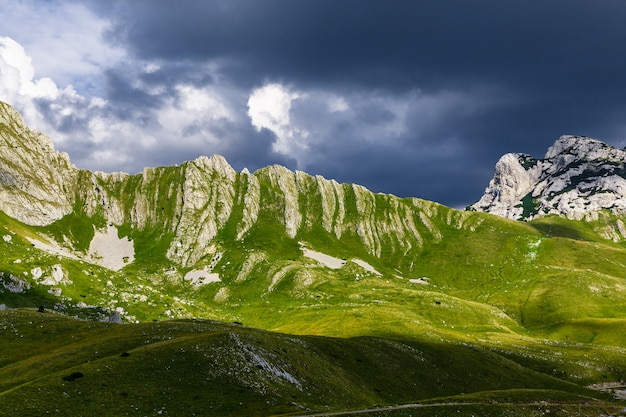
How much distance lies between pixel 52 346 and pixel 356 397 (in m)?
56.2

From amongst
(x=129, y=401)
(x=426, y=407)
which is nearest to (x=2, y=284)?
(x=129, y=401)

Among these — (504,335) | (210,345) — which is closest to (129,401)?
(210,345)

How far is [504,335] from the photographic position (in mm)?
195375

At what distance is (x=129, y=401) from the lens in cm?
4919

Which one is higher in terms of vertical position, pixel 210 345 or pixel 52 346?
pixel 210 345

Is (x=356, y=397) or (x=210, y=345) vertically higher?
(x=210, y=345)

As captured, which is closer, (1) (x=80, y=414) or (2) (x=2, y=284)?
(1) (x=80, y=414)

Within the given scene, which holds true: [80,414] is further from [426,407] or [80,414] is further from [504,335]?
[504,335]

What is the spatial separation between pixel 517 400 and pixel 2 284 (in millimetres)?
191722

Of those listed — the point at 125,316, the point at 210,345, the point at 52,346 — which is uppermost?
the point at 210,345

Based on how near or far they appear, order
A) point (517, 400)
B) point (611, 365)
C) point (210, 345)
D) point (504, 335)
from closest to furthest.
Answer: point (210, 345) < point (517, 400) < point (611, 365) < point (504, 335)

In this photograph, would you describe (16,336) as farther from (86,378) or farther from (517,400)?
(517,400)

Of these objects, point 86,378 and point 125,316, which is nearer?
point 86,378

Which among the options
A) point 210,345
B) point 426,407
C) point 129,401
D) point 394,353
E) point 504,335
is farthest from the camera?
point 504,335
